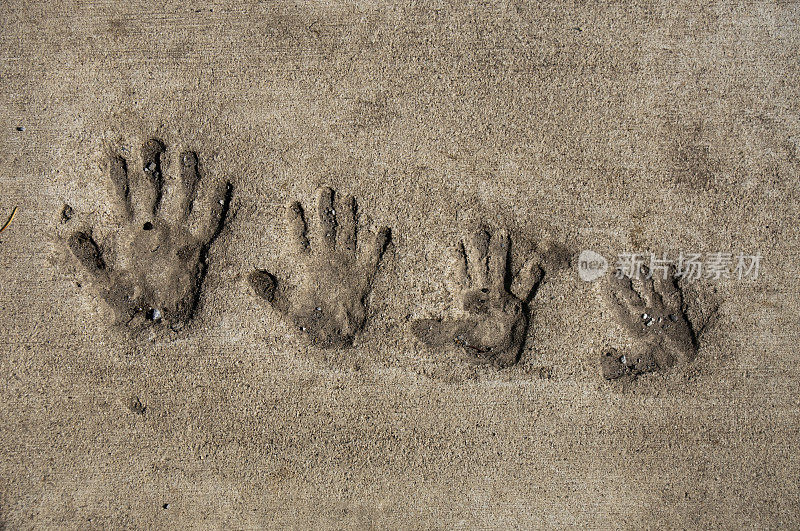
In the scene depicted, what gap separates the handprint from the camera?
6.89 ft

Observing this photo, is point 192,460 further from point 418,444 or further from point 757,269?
point 757,269

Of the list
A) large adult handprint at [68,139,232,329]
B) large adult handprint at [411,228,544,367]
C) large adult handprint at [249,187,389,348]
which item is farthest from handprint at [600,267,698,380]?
large adult handprint at [68,139,232,329]

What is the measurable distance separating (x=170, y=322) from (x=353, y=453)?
1.08 meters

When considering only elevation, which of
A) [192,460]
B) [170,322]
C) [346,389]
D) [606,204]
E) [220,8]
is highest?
[220,8]

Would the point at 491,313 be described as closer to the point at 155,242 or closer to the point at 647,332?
the point at 647,332

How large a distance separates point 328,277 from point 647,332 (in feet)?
5.07

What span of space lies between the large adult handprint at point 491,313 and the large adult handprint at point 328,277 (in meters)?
0.33

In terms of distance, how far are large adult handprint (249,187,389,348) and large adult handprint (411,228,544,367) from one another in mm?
327

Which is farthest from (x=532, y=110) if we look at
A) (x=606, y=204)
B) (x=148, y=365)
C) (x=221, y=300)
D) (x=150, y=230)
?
(x=148, y=365)

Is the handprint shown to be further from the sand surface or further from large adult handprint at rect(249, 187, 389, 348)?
large adult handprint at rect(249, 187, 389, 348)

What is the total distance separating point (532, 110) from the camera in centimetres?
211

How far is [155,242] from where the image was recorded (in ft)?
6.95

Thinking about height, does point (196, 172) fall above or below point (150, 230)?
above

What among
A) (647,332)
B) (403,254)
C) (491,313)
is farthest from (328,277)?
(647,332)
